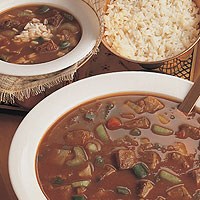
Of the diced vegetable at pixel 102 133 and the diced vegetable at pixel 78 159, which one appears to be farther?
the diced vegetable at pixel 102 133

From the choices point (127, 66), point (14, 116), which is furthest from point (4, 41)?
point (127, 66)

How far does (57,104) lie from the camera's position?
2.70 metres

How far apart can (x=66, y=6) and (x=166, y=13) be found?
861 millimetres

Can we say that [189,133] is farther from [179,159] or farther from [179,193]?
[179,193]

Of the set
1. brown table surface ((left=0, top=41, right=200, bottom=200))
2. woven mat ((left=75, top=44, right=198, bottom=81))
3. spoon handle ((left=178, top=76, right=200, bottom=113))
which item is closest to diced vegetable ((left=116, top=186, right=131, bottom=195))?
spoon handle ((left=178, top=76, right=200, bottom=113))

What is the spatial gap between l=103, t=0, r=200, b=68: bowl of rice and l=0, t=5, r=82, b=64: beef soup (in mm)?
330

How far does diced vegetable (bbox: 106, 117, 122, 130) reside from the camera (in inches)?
103

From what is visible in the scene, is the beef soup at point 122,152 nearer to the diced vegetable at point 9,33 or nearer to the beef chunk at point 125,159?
the beef chunk at point 125,159

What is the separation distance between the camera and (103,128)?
103 inches

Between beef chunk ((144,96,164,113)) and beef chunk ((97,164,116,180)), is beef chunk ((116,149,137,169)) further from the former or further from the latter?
beef chunk ((144,96,164,113))

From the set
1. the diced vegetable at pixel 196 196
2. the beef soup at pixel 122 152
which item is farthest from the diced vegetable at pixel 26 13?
the diced vegetable at pixel 196 196

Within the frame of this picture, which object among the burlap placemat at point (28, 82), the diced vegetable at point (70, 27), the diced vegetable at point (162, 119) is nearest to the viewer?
the diced vegetable at point (162, 119)

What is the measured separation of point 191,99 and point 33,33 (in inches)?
56.9

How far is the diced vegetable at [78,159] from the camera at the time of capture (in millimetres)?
2463
